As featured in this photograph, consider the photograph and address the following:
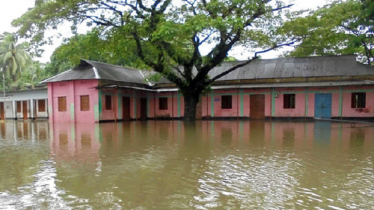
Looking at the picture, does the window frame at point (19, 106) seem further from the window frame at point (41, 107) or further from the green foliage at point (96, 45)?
the green foliage at point (96, 45)

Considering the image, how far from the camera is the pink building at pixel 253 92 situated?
19.8 meters

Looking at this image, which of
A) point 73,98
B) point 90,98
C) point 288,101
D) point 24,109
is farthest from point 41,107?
point 288,101

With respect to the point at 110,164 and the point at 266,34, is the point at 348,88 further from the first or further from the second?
the point at 110,164

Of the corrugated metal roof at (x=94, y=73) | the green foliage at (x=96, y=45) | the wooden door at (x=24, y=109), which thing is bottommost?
the wooden door at (x=24, y=109)

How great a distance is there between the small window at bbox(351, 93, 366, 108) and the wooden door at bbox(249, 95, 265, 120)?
582 centimetres

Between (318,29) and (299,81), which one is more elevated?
(318,29)

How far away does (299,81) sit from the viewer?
790 inches

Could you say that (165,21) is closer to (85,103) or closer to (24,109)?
(85,103)

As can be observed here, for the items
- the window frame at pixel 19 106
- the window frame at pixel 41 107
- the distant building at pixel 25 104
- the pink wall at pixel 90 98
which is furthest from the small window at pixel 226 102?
the window frame at pixel 19 106

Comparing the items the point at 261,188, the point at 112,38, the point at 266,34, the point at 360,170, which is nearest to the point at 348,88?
the point at 266,34

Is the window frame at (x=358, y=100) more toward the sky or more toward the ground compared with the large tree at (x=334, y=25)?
more toward the ground

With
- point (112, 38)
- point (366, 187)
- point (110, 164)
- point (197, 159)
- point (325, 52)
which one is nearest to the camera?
point (366, 187)

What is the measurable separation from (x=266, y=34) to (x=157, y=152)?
11.9 metres

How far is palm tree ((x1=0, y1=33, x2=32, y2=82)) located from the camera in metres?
34.5
